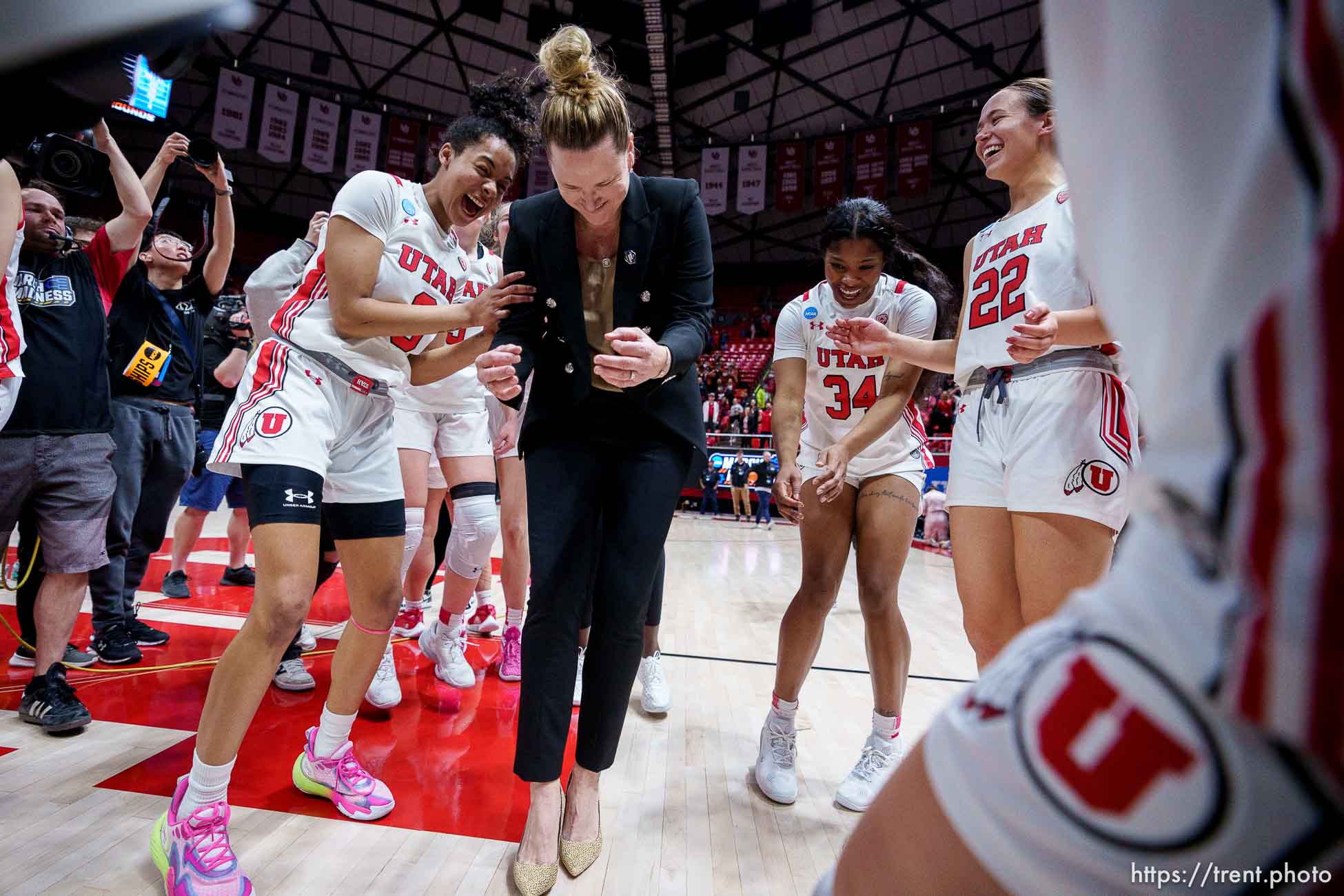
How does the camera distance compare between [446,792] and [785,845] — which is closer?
[785,845]

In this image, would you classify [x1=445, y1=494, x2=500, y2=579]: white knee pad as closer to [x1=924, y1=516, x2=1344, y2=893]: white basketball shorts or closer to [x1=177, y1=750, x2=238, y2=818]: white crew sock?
[x1=177, y1=750, x2=238, y2=818]: white crew sock

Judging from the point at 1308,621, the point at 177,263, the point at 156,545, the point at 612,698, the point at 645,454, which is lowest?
the point at 612,698

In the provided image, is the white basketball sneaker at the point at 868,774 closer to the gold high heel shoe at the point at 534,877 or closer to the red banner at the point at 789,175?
the gold high heel shoe at the point at 534,877

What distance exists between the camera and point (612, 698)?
1.59 meters

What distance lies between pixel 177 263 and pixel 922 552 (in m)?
7.84

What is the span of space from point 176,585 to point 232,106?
1020 centimetres

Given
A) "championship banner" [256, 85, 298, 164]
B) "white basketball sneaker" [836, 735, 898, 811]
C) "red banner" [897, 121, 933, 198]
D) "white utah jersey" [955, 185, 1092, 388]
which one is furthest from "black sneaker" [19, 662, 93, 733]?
"red banner" [897, 121, 933, 198]

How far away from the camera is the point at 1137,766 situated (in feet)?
1.15

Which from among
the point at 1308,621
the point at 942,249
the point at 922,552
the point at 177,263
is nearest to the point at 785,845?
the point at 1308,621

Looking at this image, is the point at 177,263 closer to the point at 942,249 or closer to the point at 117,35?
the point at 117,35

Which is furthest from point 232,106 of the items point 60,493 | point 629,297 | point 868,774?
point 868,774

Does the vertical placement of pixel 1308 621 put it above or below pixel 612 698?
above

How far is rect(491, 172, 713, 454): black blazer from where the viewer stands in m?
1.59

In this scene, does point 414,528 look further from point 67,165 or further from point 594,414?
point 67,165
